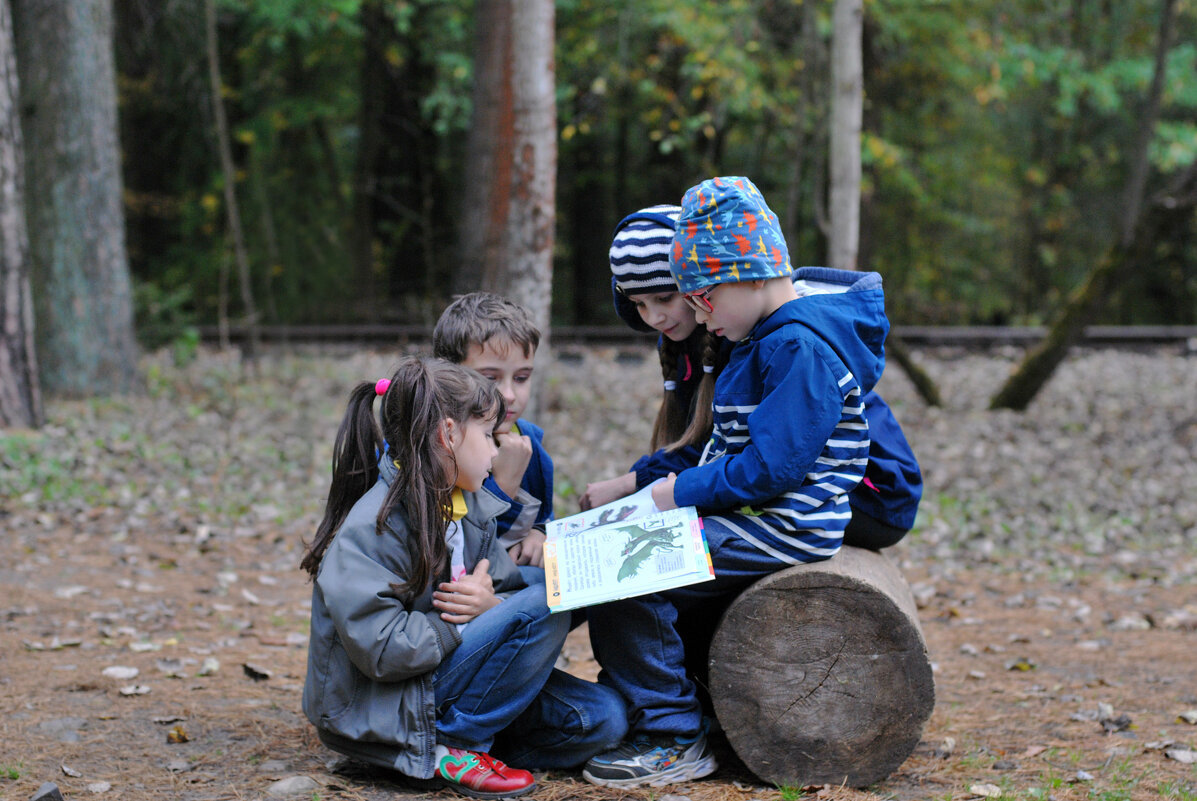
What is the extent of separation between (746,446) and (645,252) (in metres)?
0.72

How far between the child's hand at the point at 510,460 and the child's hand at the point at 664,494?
18.9 inches

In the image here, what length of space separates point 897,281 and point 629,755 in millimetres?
20146

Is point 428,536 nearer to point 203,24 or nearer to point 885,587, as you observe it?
point 885,587

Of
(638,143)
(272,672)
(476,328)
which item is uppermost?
(638,143)

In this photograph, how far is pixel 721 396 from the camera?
301 centimetres

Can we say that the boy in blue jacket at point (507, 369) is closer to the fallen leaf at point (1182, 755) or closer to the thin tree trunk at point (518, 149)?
the fallen leaf at point (1182, 755)

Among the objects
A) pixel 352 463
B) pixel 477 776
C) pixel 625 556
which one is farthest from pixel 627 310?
pixel 477 776

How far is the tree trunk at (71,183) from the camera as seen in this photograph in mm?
9438

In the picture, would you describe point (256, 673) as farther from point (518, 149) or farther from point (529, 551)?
point (518, 149)

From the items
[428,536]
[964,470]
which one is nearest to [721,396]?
[428,536]

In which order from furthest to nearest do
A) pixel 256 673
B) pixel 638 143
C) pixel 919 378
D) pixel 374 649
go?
pixel 638 143, pixel 919 378, pixel 256 673, pixel 374 649

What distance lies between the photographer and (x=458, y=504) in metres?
2.96

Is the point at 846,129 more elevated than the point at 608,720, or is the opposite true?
the point at 846,129

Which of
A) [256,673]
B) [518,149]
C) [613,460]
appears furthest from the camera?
[613,460]
